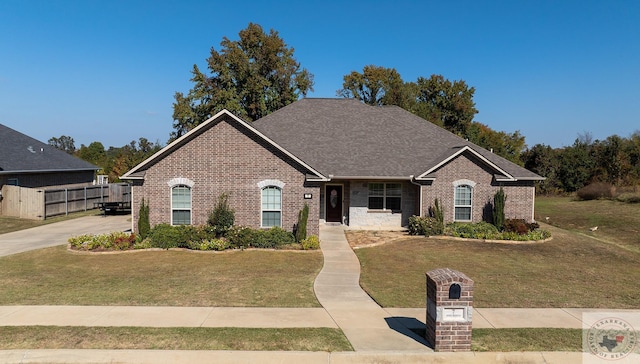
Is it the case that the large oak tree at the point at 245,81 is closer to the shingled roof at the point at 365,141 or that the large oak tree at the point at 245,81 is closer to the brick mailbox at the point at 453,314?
the shingled roof at the point at 365,141

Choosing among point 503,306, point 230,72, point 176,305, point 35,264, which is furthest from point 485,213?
point 230,72

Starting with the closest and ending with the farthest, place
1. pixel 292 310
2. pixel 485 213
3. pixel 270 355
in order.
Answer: pixel 270 355
pixel 292 310
pixel 485 213

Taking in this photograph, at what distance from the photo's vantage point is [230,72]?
37031 millimetres

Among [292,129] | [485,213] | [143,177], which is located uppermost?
[292,129]

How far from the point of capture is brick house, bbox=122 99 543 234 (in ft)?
58.6

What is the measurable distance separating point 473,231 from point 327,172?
7981 millimetres

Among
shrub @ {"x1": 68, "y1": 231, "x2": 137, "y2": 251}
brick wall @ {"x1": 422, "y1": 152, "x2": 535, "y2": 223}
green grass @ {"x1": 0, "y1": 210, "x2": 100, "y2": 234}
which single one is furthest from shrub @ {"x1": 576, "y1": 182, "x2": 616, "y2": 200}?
green grass @ {"x1": 0, "y1": 210, "x2": 100, "y2": 234}

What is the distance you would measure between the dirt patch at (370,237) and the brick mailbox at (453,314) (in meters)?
9.73

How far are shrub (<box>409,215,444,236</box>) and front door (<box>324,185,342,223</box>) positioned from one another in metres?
4.48

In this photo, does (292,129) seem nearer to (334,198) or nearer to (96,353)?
(334,198)

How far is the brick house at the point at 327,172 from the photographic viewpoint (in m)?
17.9

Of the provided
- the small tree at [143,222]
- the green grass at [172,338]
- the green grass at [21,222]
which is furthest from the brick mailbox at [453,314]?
the green grass at [21,222]

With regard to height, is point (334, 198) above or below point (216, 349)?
above

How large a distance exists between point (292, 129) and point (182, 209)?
962 cm
